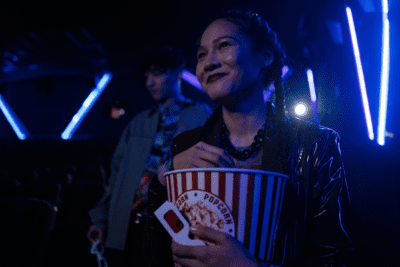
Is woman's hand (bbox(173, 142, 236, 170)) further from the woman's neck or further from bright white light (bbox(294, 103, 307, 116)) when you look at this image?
bright white light (bbox(294, 103, 307, 116))

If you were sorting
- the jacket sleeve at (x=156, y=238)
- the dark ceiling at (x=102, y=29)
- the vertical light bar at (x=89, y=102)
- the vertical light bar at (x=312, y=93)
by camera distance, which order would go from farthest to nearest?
1. the vertical light bar at (x=89, y=102)
2. the dark ceiling at (x=102, y=29)
3. the vertical light bar at (x=312, y=93)
4. the jacket sleeve at (x=156, y=238)

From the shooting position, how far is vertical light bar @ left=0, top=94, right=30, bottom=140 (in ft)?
29.0

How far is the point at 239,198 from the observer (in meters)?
0.40

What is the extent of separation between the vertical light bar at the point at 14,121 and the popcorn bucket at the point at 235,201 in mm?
10318

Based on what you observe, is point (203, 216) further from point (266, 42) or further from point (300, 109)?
point (300, 109)

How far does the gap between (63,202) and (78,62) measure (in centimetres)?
588

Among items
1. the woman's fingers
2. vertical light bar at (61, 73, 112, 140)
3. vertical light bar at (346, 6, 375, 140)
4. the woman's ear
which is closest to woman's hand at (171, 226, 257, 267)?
the woman's fingers

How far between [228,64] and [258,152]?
231mm

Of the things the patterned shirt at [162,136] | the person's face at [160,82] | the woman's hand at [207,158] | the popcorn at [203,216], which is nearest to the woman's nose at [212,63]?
the woman's hand at [207,158]

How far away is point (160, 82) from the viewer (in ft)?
4.43

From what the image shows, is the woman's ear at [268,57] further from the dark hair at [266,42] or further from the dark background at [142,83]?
the dark background at [142,83]

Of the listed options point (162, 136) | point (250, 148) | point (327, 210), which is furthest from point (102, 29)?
point (327, 210)

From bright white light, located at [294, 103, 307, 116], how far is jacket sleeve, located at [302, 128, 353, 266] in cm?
38

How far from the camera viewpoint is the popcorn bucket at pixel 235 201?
0.40 m
